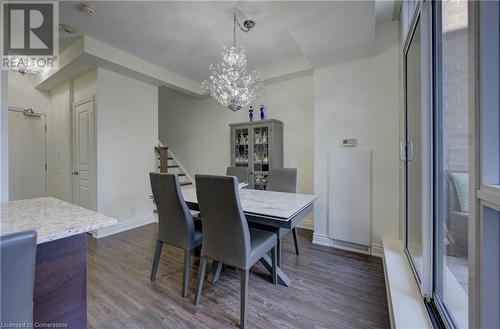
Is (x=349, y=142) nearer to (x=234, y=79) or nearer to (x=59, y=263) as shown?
(x=234, y=79)

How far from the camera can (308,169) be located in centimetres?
353

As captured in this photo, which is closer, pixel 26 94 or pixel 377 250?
pixel 377 250

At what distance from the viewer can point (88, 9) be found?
225 centimetres

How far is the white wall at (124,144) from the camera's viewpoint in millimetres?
3256

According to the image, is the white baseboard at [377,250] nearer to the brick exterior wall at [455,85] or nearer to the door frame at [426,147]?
the door frame at [426,147]

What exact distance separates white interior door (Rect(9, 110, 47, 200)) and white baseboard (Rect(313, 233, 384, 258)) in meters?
5.47

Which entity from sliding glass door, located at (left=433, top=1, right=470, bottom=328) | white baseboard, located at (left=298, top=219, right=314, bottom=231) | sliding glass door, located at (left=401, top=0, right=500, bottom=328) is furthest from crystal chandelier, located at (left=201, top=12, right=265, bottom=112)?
white baseboard, located at (left=298, top=219, right=314, bottom=231)

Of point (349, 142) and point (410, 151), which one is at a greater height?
point (349, 142)

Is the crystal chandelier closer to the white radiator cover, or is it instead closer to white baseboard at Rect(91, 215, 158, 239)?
the white radiator cover

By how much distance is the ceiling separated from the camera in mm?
1915

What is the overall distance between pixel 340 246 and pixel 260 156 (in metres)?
1.78

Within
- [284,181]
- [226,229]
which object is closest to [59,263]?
[226,229]

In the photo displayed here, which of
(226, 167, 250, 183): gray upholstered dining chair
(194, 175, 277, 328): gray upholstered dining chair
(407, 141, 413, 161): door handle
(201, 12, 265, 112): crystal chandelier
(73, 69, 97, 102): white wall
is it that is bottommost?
(194, 175, 277, 328): gray upholstered dining chair

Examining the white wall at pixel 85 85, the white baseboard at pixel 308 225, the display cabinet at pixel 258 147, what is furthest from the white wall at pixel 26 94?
the white baseboard at pixel 308 225
